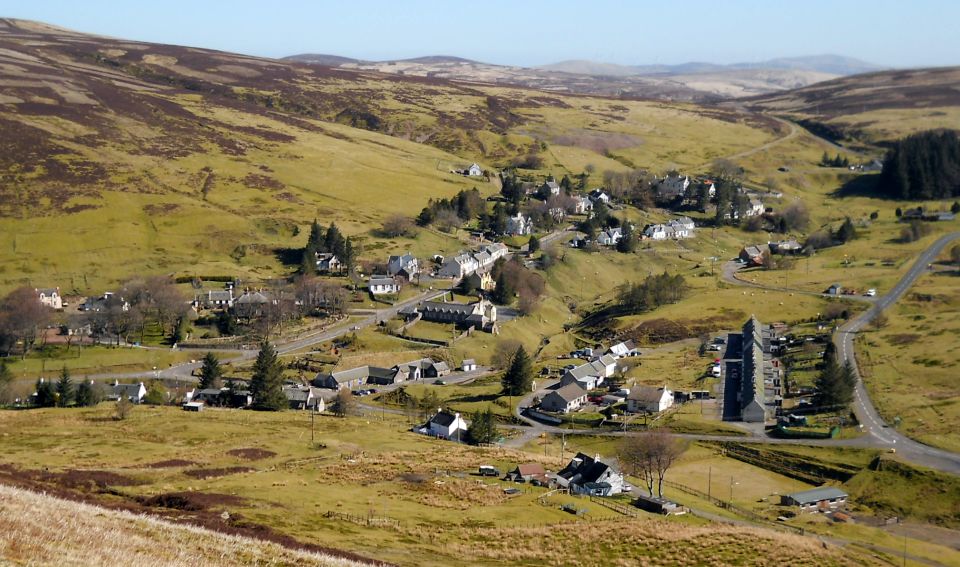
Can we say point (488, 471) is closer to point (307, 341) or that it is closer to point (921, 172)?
point (307, 341)

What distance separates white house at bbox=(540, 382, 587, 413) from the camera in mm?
76812

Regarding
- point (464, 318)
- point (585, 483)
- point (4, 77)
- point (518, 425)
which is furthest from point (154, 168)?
point (585, 483)

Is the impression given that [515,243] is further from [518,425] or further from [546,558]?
[546,558]

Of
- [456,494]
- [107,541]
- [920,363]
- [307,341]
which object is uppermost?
[107,541]

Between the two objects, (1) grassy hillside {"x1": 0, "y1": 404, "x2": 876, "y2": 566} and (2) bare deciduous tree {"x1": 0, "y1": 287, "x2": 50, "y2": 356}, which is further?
(2) bare deciduous tree {"x1": 0, "y1": 287, "x2": 50, "y2": 356}

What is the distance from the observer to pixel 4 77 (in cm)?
16612

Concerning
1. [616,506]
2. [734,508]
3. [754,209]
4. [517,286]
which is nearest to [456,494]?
[616,506]

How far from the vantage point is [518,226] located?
135 meters

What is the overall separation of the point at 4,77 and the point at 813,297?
138088 millimetres

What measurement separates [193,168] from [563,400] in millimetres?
84452

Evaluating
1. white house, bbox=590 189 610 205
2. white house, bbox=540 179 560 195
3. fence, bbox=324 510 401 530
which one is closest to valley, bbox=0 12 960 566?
fence, bbox=324 510 401 530

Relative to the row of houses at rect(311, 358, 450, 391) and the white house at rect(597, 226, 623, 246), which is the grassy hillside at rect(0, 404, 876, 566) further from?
the white house at rect(597, 226, 623, 246)

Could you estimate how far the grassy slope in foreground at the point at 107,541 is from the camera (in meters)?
26.6

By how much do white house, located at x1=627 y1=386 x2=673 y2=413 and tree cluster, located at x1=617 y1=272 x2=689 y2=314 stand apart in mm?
30192
